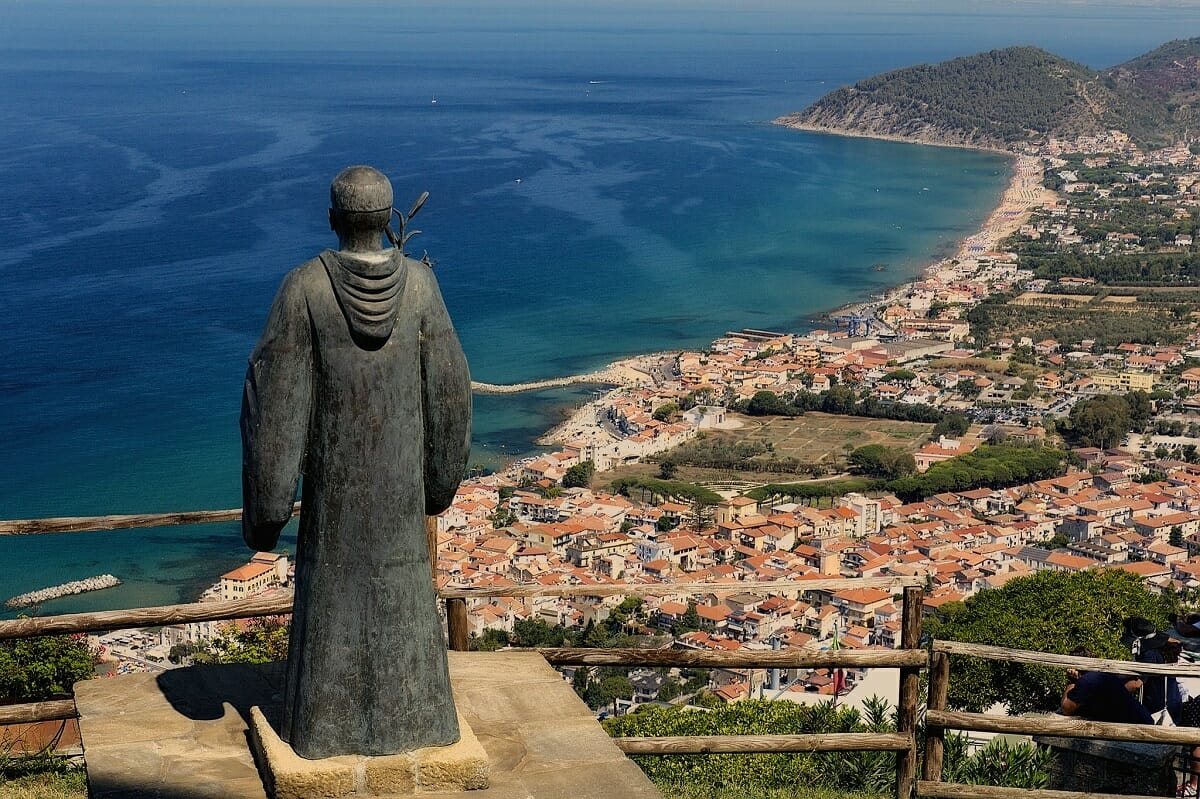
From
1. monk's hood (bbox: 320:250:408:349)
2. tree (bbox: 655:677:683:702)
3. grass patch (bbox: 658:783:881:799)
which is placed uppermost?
monk's hood (bbox: 320:250:408:349)

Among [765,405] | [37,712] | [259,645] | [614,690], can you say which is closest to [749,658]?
[37,712]

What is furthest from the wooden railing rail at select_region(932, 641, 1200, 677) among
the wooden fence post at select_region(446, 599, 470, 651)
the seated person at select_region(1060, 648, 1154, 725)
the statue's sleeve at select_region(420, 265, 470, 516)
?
the statue's sleeve at select_region(420, 265, 470, 516)

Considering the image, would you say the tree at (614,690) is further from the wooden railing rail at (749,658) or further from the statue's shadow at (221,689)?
the statue's shadow at (221,689)

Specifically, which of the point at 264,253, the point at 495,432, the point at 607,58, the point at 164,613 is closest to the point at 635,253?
the point at 264,253

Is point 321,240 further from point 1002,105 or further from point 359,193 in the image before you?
point 1002,105

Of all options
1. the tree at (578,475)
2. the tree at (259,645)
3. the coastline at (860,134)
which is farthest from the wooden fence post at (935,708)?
the coastline at (860,134)

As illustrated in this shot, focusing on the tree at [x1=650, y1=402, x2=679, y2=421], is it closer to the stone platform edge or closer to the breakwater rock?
the breakwater rock

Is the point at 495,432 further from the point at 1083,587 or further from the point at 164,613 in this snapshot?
the point at 164,613
